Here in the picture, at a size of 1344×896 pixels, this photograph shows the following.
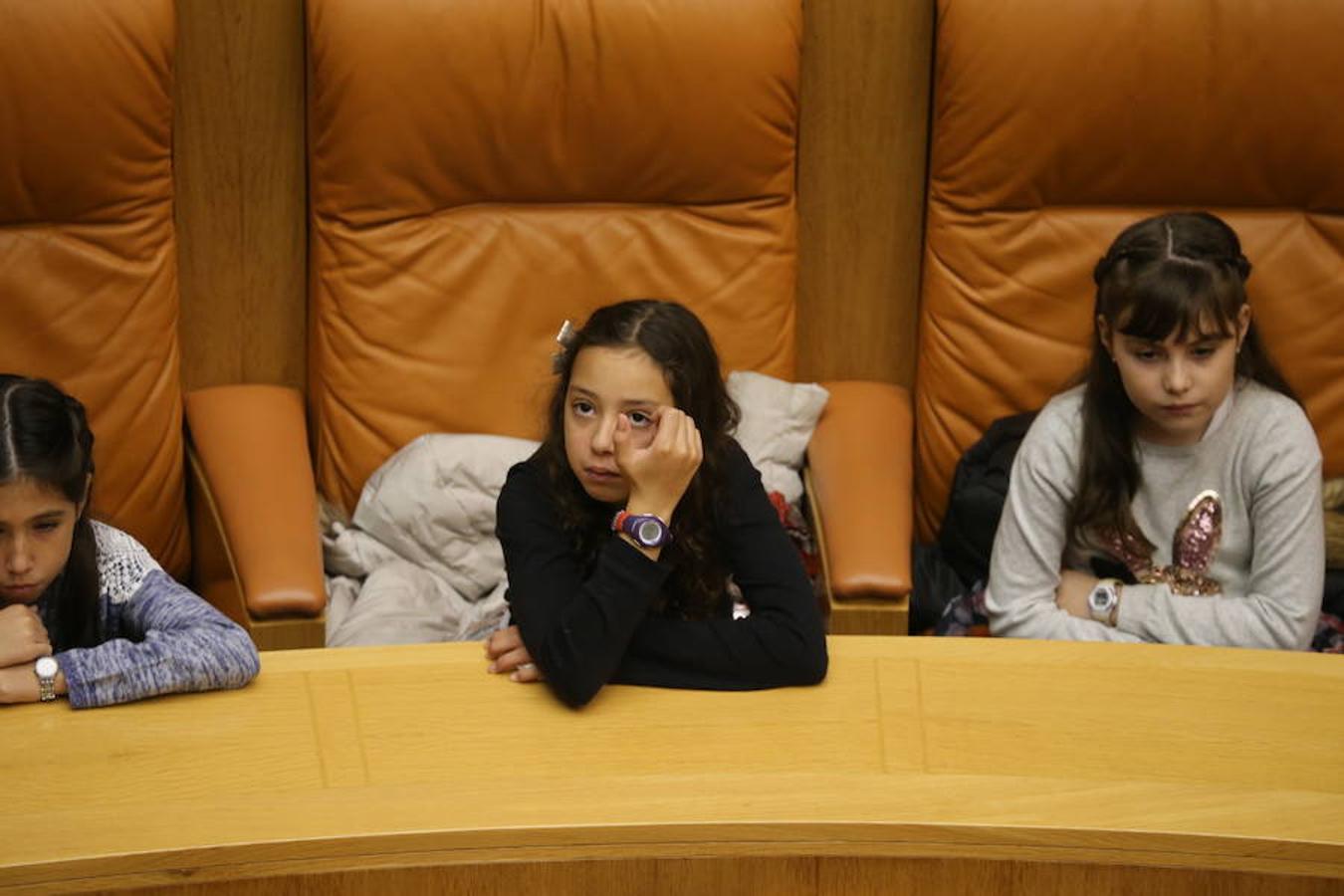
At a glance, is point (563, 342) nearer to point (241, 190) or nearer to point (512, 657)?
point (512, 657)

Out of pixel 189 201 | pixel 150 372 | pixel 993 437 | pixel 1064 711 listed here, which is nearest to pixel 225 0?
pixel 189 201

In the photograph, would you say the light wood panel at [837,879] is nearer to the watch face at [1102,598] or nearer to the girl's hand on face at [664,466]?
the girl's hand on face at [664,466]

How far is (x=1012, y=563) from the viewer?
7.27 feet

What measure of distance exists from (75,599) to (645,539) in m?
0.63

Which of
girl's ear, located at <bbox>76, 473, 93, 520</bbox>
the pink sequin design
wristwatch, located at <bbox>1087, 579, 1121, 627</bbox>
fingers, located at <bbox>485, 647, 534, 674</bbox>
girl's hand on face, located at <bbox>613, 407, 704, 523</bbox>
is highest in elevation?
girl's hand on face, located at <bbox>613, 407, 704, 523</bbox>

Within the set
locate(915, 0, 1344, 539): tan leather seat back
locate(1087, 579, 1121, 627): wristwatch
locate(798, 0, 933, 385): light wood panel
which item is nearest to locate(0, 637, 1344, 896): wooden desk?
locate(1087, 579, 1121, 627): wristwatch

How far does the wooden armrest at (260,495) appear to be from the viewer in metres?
2.17

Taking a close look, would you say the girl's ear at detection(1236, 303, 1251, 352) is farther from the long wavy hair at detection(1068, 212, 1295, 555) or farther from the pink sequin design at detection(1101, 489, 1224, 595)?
the pink sequin design at detection(1101, 489, 1224, 595)

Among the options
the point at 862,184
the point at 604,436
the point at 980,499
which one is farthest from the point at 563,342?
the point at 862,184

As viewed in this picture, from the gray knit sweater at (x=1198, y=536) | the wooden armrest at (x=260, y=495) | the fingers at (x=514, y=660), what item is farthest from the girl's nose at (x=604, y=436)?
the gray knit sweater at (x=1198, y=536)

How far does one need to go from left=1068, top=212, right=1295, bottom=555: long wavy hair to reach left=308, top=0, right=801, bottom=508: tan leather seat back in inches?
22.1

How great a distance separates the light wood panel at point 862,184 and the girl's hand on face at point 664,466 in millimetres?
1015

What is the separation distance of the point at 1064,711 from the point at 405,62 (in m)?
1.26

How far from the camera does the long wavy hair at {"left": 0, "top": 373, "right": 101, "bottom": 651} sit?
183cm
